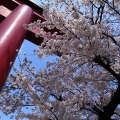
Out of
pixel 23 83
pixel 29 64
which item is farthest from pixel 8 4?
pixel 23 83

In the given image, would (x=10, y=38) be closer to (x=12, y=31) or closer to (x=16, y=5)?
(x=12, y=31)

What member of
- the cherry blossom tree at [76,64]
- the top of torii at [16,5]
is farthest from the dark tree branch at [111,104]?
the top of torii at [16,5]

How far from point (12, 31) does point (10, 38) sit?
35 cm

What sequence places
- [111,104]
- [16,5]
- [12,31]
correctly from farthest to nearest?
[16,5]
[12,31]
[111,104]

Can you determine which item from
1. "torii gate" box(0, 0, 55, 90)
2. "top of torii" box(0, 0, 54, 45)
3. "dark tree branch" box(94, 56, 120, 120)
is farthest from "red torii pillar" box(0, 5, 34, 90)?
"dark tree branch" box(94, 56, 120, 120)

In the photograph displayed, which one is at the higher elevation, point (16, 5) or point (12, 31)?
point (16, 5)

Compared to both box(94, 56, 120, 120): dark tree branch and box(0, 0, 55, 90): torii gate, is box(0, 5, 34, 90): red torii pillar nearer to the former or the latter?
box(0, 0, 55, 90): torii gate

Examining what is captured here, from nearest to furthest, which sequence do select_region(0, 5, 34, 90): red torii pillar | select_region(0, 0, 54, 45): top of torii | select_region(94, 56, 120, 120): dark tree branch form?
select_region(0, 5, 34, 90): red torii pillar → select_region(94, 56, 120, 120): dark tree branch → select_region(0, 0, 54, 45): top of torii

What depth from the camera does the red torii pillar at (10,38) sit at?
387cm

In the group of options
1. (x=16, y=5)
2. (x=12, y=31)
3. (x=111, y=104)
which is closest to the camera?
(x=111, y=104)

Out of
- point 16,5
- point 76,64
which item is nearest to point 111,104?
point 76,64

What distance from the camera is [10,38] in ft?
14.4

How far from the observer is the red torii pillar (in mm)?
3871

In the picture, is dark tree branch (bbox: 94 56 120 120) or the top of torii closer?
dark tree branch (bbox: 94 56 120 120)
